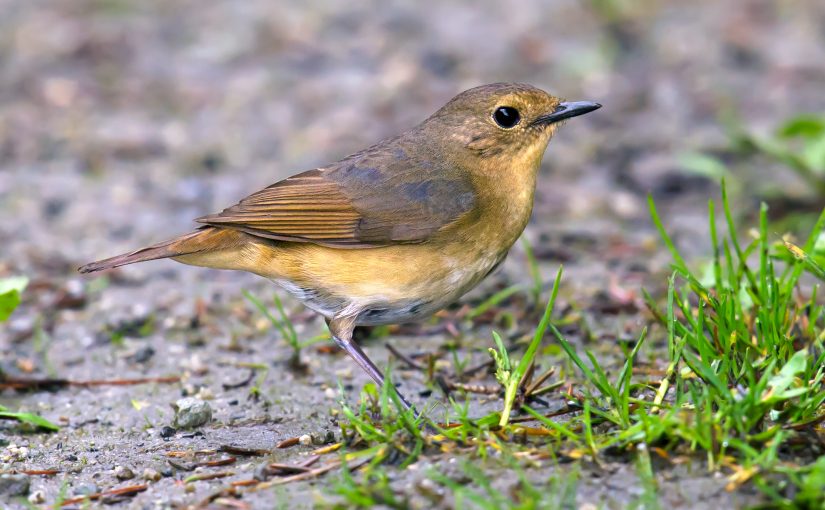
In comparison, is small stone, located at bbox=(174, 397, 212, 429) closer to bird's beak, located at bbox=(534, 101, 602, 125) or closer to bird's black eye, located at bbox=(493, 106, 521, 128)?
bird's black eye, located at bbox=(493, 106, 521, 128)

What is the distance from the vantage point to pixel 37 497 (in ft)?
13.7

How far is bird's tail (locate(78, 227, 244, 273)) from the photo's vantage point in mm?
5102

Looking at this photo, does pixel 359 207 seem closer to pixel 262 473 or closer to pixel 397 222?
pixel 397 222

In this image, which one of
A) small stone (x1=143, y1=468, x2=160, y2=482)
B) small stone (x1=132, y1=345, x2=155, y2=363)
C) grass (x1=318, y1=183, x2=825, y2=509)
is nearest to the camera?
grass (x1=318, y1=183, x2=825, y2=509)

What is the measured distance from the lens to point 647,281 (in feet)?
21.4

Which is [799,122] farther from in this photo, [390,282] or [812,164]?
[390,282]

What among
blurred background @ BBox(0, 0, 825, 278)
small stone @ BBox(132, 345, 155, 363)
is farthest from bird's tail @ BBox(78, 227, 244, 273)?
blurred background @ BBox(0, 0, 825, 278)

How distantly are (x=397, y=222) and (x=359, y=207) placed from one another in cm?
23

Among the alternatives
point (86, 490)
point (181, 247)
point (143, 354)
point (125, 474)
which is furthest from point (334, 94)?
point (86, 490)

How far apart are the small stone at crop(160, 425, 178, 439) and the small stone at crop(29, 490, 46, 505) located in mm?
727

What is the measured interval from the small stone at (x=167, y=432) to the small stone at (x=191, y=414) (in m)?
0.03

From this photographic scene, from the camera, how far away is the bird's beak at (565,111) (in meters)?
5.23

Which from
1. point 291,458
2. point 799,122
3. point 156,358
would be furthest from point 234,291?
point 799,122

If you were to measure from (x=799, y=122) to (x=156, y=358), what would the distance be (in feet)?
13.7
